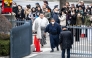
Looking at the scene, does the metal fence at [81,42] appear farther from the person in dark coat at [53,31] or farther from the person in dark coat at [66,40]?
the person in dark coat at [53,31]

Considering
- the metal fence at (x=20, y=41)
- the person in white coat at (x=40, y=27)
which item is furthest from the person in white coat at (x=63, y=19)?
the metal fence at (x=20, y=41)

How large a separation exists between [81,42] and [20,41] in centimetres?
278

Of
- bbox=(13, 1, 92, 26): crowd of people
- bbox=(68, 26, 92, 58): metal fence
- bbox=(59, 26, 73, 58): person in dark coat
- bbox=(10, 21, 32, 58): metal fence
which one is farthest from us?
bbox=(13, 1, 92, 26): crowd of people

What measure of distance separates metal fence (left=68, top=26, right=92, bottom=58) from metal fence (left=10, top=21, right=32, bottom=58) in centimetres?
203

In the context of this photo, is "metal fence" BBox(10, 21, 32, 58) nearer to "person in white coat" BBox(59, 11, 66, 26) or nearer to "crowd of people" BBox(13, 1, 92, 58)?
"crowd of people" BBox(13, 1, 92, 58)

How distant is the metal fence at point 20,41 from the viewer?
1564cm

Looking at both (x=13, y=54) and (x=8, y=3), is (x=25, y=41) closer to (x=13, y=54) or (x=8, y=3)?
(x=13, y=54)

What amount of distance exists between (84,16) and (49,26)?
22.4 feet

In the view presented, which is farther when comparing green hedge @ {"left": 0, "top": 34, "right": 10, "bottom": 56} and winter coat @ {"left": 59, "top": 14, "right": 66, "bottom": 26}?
winter coat @ {"left": 59, "top": 14, "right": 66, "bottom": 26}

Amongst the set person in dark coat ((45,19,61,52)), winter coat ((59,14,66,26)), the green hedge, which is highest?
winter coat ((59,14,66,26))

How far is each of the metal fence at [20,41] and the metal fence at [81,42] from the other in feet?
6.67

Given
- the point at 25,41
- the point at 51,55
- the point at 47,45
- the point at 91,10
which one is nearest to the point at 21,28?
the point at 25,41

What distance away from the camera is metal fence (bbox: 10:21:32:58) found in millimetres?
15641

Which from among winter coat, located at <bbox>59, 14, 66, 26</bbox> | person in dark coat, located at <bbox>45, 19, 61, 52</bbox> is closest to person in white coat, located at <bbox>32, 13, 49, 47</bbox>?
person in dark coat, located at <bbox>45, 19, 61, 52</bbox>
